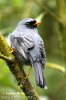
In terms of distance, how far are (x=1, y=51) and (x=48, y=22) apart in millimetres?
3728

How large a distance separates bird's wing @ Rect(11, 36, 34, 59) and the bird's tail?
169 millimetres

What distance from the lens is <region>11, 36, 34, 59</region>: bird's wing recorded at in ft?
15.3

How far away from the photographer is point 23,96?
4.47 meters

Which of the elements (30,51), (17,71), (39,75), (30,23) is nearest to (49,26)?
(30,23)

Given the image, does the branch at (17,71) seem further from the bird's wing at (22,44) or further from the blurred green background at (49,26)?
the blurred green background at (49,26)

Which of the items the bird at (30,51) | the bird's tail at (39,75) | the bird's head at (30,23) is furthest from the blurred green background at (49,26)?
the bird's tail at (39,75)

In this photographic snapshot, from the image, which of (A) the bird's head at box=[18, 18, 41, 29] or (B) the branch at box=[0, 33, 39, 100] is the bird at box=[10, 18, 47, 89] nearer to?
(B) the branch at box=[0, 33, 39, 100]

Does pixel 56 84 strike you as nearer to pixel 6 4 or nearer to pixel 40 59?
pixel 6 4

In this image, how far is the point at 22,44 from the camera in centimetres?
469

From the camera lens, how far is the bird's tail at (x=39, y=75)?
4324 millimetres

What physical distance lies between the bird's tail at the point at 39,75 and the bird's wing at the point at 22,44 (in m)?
0.17

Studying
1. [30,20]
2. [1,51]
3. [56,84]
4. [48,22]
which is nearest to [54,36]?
[48,22]

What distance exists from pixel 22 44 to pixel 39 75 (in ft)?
1.38

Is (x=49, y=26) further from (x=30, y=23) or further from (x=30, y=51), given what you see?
(x=30, y=51)
